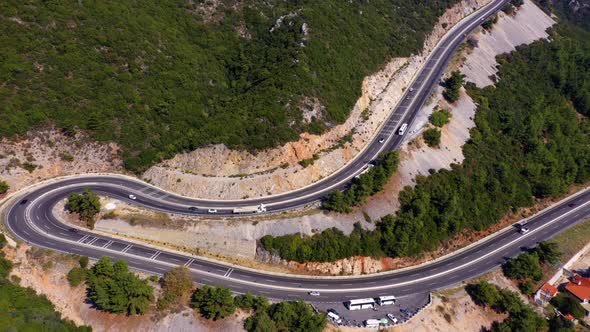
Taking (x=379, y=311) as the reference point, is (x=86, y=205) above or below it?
above

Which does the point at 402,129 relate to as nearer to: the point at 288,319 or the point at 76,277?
the point at 288,319

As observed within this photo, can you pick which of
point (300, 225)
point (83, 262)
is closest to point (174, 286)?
point (83, 262)

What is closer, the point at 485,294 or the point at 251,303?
the point at 251,303

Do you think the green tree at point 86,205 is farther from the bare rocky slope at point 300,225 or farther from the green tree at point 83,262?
the green tree at point 83,262

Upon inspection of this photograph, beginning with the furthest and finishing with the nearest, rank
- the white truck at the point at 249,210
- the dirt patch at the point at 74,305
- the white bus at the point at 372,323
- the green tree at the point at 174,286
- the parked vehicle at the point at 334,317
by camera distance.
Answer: the white truck at the point at 249,210
the parked vehicle at the point at 334,317
the white bus at the point at 372,323
the green tree at the point at 174,286
the dirt patch at the point at 74,305

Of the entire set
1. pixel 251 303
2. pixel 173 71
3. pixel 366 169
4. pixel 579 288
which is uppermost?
pixel 173 71

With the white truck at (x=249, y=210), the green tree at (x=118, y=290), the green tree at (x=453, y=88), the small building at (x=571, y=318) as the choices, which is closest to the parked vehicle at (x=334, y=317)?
the white truck at (x=249, y=210)

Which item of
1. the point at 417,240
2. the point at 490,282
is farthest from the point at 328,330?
the point at 490,282
